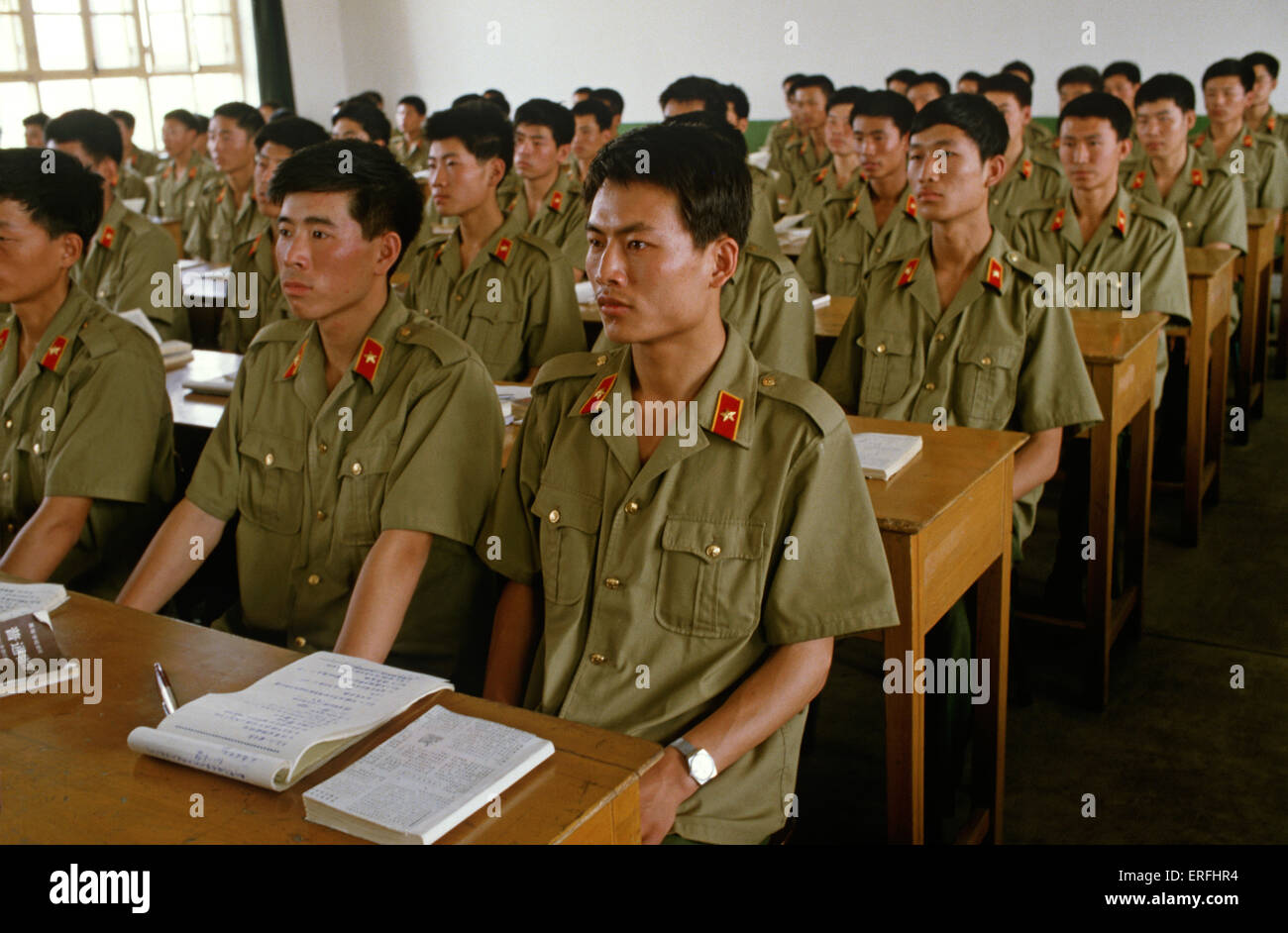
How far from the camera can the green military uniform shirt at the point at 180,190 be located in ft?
22.6

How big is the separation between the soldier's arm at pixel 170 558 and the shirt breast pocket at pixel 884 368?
1413 mm

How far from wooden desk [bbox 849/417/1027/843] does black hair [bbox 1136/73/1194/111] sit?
10.2ft

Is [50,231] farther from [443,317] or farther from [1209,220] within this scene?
[1209,220]

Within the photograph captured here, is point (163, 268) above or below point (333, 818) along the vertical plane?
above

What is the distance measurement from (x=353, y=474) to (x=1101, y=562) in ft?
5.48

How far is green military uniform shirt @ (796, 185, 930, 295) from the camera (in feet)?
13.5

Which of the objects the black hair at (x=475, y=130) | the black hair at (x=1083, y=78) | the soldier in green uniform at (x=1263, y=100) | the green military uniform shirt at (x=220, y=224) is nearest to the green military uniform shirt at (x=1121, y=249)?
the black hair at (x=475, y=130)

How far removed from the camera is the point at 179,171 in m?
7.79

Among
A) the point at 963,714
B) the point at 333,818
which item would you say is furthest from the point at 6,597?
the point at 963,714

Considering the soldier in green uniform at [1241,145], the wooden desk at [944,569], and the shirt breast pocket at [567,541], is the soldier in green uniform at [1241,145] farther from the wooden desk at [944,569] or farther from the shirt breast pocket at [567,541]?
the shirt breast pocket at [567,541]

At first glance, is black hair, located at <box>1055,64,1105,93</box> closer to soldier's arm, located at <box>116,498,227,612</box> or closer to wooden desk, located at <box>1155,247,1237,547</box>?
wooden desk, located at <box>1155,247,1237,547</box>

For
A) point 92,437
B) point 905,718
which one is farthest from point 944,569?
point 92,437

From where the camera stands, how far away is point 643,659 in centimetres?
147
